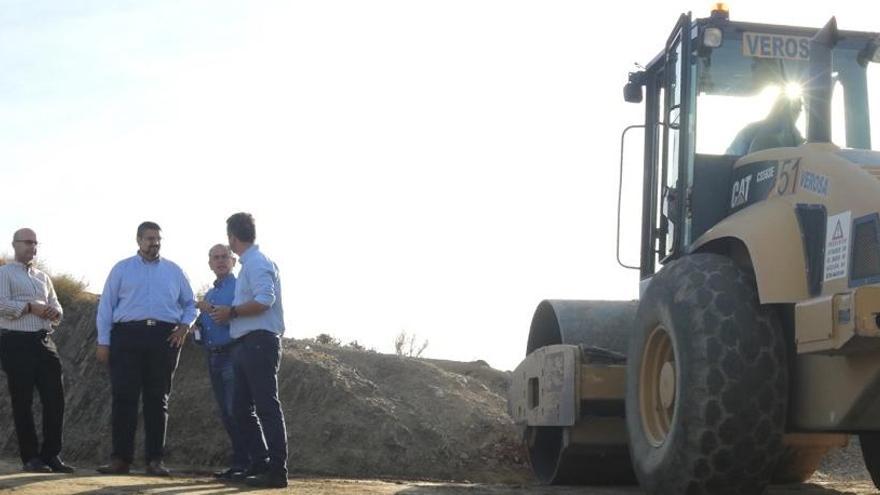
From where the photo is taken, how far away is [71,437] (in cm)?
1546

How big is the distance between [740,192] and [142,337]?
4.64m

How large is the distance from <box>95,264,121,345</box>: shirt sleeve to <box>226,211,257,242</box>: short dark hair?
A: 1324mm

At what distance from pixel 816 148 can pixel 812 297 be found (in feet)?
3.05

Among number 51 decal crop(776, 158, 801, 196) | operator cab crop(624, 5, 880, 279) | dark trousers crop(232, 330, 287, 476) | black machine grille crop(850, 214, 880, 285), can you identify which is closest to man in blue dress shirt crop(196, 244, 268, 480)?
dark trousers crop(232, 330, 287, 476)

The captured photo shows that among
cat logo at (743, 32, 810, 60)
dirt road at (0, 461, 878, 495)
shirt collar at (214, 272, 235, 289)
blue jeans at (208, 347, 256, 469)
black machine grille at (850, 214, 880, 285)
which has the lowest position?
dirt road at (0, 461, 878, 495)

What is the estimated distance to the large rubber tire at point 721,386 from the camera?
6.38m

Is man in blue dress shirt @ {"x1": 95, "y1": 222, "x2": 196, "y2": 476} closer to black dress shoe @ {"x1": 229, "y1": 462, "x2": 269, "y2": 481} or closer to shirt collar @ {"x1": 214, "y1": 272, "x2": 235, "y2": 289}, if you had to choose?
shirt collar @ {"x1": 214, "y1": 272, "x2": 235, "y2": 289}

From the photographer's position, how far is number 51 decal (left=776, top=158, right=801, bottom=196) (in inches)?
267

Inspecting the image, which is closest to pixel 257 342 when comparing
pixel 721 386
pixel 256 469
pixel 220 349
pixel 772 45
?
pixel 256 469

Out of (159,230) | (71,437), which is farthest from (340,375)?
(159,230)

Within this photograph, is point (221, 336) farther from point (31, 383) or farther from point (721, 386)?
point (721, 386)

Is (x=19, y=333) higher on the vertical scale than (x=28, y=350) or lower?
higher

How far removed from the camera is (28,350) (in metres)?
10.1

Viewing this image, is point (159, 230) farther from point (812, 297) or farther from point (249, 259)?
point (812, 297)
